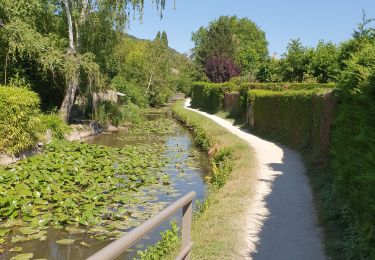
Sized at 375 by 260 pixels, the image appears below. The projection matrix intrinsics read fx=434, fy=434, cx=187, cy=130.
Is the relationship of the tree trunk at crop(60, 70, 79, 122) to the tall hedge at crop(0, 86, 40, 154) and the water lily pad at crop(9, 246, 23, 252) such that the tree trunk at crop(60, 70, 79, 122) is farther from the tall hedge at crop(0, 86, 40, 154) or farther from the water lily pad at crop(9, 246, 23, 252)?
the water lily pad at crop(9, 246, 23, 252)

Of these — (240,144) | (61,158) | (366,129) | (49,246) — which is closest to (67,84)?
(61,158)

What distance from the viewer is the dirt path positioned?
21.1 feet

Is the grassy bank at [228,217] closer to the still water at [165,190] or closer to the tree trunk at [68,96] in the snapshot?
the still water at [165,190]

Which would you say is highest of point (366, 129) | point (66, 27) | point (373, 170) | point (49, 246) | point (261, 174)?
point (66, 27)

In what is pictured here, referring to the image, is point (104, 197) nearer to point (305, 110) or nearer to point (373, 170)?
point (373, 170)

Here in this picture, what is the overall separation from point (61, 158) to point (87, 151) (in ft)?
6.85

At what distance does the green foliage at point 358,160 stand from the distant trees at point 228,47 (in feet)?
110

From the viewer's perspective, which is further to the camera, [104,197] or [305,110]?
[305,110]

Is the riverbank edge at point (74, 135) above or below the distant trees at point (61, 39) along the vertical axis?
below

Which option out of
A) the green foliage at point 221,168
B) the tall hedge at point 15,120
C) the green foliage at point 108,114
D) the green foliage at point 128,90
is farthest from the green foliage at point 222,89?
the tall hedge at point 15,120

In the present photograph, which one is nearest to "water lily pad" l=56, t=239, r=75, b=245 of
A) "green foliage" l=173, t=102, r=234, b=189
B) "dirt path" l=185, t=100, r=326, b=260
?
"dirt path" l=185, t=100, r=326, b=260

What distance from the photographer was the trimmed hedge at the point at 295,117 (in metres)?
12.9

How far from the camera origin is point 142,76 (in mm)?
53750

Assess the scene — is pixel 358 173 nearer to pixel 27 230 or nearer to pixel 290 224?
pixel 290 224
